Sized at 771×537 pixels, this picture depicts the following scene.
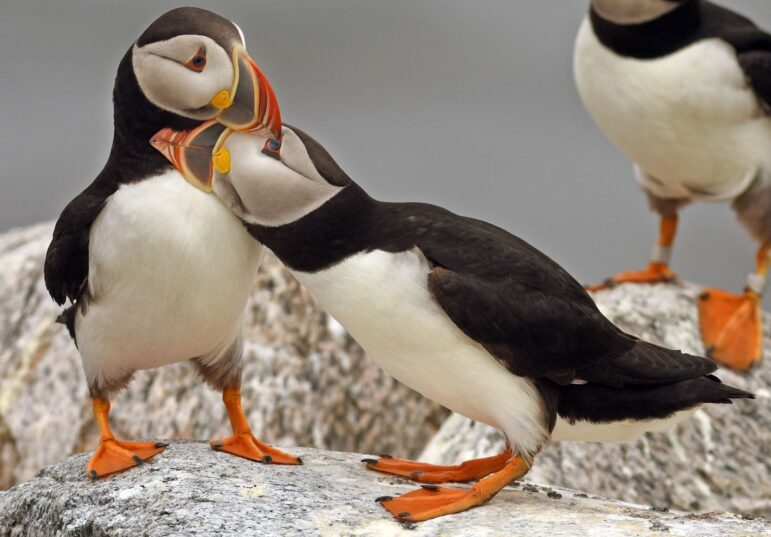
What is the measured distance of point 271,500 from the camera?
3418 mm

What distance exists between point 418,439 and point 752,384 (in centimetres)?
150

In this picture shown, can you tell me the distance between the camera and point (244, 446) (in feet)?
12.6

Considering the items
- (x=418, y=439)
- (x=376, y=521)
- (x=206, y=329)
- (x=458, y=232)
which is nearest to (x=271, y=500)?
(x=376, y=521)

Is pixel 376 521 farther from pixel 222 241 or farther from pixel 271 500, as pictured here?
pixel 222 241

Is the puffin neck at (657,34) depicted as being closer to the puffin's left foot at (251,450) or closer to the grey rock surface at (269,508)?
the grey rock surface at (269,508)

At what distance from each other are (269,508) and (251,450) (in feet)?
1.57

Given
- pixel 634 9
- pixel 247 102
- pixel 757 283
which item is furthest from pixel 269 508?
pixel 757 283

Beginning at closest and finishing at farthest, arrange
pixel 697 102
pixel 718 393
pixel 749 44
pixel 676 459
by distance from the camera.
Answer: pixel 718 393 → pixel 676 459 → pixel 697 102 → pixel 749 44

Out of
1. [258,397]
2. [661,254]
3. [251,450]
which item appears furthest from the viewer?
[661,254]

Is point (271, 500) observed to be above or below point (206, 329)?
below

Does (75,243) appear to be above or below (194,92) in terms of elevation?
below

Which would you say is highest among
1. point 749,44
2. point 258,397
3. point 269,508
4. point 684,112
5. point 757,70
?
point 749,44

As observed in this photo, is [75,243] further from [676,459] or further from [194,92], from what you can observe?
[676,459]

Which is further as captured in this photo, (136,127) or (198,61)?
(136,127)
